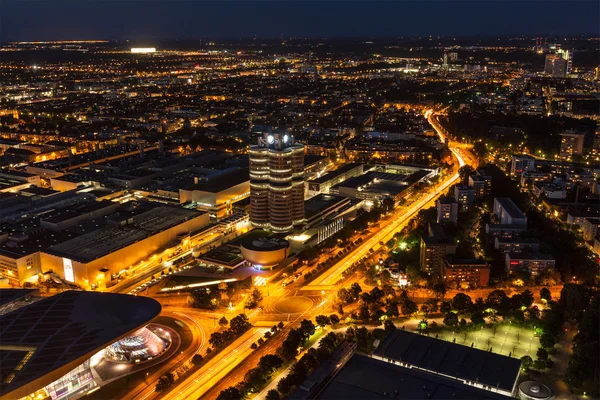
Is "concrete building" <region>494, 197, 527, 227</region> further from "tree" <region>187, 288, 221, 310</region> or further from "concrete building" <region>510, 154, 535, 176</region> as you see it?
"tree" <region>187, 288, 221, 310</region>

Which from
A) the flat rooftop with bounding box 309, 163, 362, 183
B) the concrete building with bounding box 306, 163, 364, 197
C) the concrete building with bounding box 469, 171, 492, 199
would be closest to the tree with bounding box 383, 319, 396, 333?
the concrete building with bounding box 306, 163, 364, 197

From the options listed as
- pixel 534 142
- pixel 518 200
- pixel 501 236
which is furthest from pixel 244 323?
pixel 534 142

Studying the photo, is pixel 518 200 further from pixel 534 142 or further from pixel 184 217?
pixel 184 217

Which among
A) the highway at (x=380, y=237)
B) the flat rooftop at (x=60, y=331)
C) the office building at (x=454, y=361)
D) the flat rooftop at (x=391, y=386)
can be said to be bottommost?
the highway at (x=380, y=237)

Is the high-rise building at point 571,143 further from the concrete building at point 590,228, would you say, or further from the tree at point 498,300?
the tree at point 498,300

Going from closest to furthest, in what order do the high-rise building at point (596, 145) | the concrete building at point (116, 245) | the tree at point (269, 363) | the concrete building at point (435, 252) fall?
the tree at point (269, 363)
the concrete building at point (116, 245)
the concrete building at point (435, 252)
the high-rise building at point (596, 145)

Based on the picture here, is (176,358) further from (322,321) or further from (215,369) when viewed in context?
(322,321)

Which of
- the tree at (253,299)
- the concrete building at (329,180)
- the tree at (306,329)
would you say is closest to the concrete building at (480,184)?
the concrete building at (329,180)
